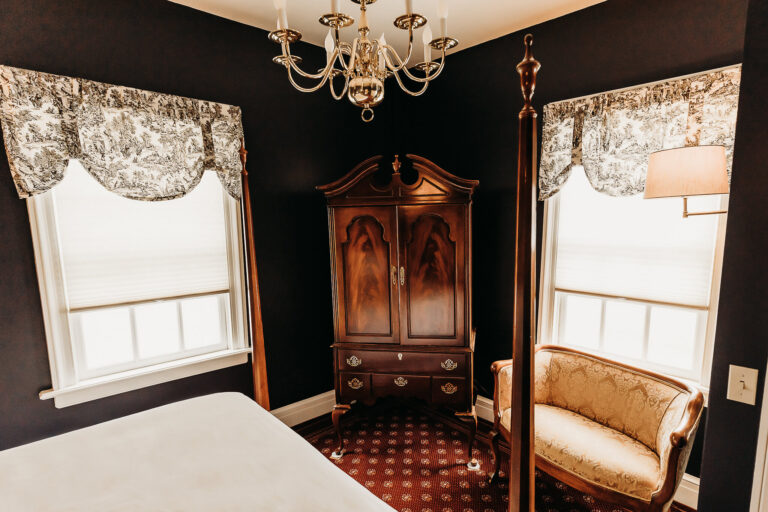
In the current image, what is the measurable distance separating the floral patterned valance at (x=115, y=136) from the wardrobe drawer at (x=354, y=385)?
Answer: 1507 millimetres

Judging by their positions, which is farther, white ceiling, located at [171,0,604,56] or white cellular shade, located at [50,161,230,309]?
white ceiling, located at [171,0,604,56]

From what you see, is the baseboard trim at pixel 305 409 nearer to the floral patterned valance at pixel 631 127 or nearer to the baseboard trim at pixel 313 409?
the baseboard trim at pixel 313 409

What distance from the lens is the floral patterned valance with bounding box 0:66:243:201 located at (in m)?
1.91

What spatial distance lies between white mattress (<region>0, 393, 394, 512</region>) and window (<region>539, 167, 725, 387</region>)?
2.02 metres

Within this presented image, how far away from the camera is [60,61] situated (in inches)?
80.9

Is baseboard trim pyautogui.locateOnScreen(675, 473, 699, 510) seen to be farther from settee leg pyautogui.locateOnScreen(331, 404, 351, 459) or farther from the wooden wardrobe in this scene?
settee leg pyautogui.locateOnScreen(331, 404, 351, 459)

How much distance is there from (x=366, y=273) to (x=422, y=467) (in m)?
1.33

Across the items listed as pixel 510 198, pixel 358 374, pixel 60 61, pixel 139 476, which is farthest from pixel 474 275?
pixel 60 61

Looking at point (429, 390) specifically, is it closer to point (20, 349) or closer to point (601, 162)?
point (601, 162)

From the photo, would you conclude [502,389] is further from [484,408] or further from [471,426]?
[484,408]

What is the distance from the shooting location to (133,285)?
93.0 inches

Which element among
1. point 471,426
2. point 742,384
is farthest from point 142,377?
point 742,384

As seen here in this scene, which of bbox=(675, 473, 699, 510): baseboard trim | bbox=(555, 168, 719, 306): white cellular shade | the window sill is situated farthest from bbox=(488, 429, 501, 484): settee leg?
the window sill

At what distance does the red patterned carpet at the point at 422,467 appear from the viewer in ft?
7.22
